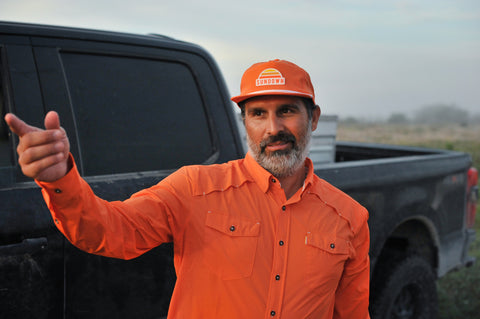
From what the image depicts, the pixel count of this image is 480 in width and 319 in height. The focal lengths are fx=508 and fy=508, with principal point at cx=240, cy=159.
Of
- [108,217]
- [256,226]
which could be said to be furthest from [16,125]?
[256,226]

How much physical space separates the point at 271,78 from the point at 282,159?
0.30m

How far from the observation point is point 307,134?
6.47 ft

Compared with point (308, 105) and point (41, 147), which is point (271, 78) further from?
point (41, 147)

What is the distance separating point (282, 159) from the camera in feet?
6.13

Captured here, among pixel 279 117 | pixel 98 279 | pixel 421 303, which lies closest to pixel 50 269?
pixel 98 279

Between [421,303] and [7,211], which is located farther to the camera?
[421,303]

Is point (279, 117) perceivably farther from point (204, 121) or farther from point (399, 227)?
point (399, 227)

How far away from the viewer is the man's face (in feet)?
6.12

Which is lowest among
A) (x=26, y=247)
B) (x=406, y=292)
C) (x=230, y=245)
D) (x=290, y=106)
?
(x=406, y=292)

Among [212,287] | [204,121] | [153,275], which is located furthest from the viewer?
[204,121]

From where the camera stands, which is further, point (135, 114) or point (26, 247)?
point (135, 114)

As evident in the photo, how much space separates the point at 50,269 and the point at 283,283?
85 cm

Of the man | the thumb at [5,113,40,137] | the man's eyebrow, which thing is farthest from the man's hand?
the man's eyebrow

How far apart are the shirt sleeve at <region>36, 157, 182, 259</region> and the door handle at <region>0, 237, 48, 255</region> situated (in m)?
0.39
